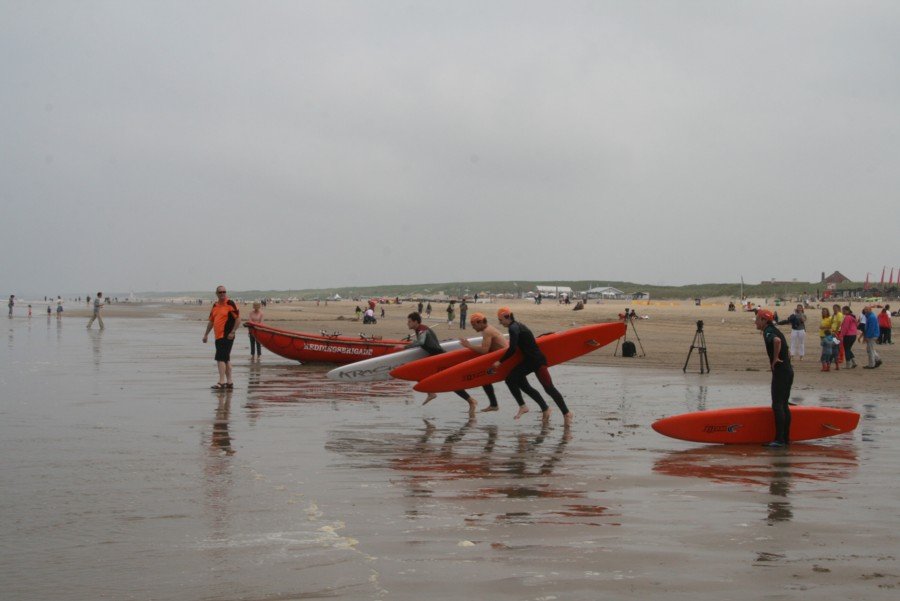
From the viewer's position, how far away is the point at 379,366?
15.0 meters

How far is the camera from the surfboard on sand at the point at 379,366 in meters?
14.6

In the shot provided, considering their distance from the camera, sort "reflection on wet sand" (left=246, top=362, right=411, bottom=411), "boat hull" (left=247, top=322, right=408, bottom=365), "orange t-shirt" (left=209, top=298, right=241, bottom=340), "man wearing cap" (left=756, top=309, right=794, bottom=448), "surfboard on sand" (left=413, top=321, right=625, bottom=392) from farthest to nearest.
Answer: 1. "boat hull" (left=247, top=322, right=408, bottom=365)
2. "orange t-shirt" (left=209, top=298, right=241, bottom=340)
3. "reflection on wet sand" (left=246, top=362, right=411, bottom=411)
4. "surfboard on sand" (left=413, top=321, right=625, bottom=392)
5. "man wearing cap" (left=756, top=309, right=794, bottom=448)

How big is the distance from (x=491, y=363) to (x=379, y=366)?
3797 mm

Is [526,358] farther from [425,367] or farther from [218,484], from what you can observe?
[218,484]

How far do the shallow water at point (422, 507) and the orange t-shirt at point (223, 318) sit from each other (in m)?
1.92

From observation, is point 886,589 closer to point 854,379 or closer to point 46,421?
point 46,421

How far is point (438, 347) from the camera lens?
45.1ft

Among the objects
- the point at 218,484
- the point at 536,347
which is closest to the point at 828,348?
the point at 536,347

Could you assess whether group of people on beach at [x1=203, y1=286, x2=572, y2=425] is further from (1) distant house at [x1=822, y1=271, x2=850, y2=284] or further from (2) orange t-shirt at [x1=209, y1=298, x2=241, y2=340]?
(1) distant house at [x1=822, y1=271, x2=850, y2=284]

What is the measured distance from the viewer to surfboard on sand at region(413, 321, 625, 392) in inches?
461

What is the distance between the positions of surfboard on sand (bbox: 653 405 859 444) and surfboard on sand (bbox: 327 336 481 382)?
5640 mm

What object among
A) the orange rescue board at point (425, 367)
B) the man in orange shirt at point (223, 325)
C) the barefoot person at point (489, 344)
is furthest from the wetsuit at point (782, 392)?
the man in orange shirt at point (223, 325)

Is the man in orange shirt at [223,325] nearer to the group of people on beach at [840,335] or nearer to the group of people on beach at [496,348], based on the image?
the group of people on beach at [496,348]

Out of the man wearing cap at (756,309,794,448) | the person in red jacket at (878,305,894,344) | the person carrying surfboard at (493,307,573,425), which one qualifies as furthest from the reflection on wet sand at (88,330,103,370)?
the person in red jacket at (878,305,894,344)
